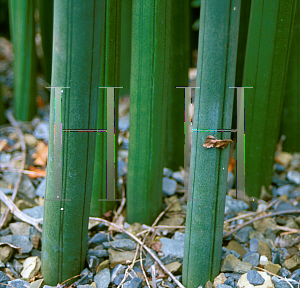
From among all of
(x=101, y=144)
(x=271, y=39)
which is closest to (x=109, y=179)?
(x=101, y=144)

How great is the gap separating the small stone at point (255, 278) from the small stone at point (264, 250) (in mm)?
111

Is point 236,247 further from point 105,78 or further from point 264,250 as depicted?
point 105,78

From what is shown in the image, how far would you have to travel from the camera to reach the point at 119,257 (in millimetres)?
864

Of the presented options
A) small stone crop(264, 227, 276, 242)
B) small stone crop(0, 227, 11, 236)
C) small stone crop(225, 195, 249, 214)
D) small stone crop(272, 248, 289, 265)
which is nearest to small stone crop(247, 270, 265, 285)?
small stone crop(272, 248, 289, 265)

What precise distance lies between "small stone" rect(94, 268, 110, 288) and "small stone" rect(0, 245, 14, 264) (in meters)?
0.22

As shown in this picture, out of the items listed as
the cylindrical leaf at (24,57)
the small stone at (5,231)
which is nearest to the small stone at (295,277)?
the small stone at (5,231)

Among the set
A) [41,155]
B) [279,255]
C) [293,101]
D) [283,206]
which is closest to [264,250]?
[279,255]

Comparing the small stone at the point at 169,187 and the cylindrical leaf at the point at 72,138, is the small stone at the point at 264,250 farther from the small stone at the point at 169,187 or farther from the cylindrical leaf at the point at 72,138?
the cylindrical leaf at the point at 72,138

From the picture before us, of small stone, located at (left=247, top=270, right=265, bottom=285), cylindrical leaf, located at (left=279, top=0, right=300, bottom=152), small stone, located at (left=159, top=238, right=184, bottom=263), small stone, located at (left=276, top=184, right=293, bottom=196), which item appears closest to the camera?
small stone, located at (left=247, top=270, right=265, bottom=285)

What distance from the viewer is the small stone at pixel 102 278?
0.80 meters

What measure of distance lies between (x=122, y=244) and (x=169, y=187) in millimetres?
305

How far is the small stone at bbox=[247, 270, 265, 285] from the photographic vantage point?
769 mm

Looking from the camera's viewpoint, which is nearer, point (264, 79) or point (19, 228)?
point (19, 228)

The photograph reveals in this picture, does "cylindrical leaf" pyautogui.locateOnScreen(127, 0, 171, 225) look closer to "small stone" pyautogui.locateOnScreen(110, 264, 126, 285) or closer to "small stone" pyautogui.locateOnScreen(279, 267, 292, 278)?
"small stone" pyautogui.locateOnScreen(110, 264, 126, 285)
